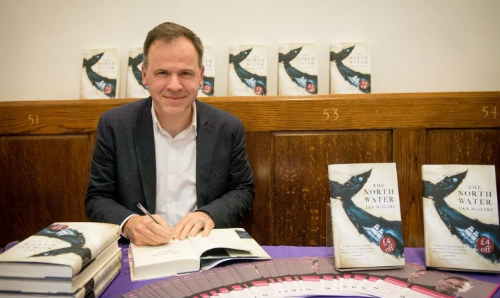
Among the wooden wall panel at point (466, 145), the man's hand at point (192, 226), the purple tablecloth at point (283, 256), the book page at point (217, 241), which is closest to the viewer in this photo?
the purple tablecloth at point (283, 256)

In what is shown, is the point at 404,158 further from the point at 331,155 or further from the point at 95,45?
the point at 95,45

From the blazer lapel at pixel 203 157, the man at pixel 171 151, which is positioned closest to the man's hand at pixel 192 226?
the man at pixel 171 151

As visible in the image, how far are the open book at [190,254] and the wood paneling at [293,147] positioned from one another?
0.86 metres

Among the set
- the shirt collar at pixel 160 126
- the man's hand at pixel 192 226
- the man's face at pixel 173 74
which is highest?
the man's face at pixel 173 74

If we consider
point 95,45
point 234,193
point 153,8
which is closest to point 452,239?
point 234,193

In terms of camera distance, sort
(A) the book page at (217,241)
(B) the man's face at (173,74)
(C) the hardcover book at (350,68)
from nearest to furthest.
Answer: (A) the book page at (217,241), (B) the man's face at (173,74), (C) the hardcover book at (350,68)

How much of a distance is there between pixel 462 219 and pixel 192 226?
0.79 m

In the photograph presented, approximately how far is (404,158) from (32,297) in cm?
173

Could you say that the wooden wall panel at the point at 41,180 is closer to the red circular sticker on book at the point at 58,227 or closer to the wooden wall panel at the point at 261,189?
the wooden wall panel at the point at 261,189

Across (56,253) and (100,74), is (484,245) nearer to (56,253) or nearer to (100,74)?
(56,253)

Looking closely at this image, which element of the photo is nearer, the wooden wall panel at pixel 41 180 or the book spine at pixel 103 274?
the book spine at pixel 103 274

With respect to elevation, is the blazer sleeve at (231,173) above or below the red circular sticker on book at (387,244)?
above

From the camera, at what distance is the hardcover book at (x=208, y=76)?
2023 mm

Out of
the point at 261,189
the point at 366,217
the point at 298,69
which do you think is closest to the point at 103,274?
the point at 366,217
